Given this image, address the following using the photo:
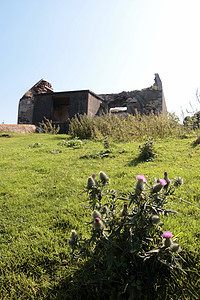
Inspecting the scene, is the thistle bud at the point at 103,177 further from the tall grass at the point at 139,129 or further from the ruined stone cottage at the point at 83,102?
the ruined stone cottage at the point at 83,102

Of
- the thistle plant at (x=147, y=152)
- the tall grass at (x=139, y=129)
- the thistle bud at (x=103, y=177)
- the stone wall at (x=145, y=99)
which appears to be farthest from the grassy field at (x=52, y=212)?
the stone wall at (x=145, y=99)

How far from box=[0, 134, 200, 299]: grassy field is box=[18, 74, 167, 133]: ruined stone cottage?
10861mm

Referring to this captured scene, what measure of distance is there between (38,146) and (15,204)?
4.79 meters

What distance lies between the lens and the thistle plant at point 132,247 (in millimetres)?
1321

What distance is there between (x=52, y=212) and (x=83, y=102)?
1323 centimetres

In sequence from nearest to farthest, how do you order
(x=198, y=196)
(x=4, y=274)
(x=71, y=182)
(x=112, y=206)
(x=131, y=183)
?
(x=112, y=206), (x=4, y=274), (x=198, y=196), (x=131, y=183), (x=71, y=182)

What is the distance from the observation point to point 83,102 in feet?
49.8

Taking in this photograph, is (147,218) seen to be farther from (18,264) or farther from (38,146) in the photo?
(38,146)

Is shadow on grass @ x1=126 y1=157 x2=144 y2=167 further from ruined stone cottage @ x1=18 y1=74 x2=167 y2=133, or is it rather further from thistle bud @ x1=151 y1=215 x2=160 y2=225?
ruined stone cottage @ x1=18 y1=74 x2=167 y2=133

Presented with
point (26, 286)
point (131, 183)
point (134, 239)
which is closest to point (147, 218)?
point (134, 239)

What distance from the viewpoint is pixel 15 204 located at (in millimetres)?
2938

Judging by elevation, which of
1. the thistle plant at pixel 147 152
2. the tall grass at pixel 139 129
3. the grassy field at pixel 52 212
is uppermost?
the tall grass at pixel 139 129

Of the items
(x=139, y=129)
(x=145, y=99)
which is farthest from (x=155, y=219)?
(x=145, y=99)

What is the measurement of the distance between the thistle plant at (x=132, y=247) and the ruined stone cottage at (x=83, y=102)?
13.8m
